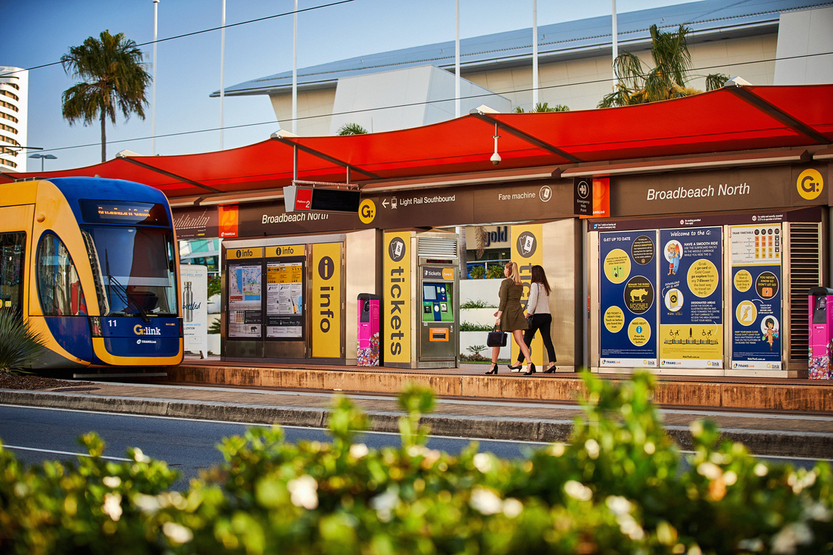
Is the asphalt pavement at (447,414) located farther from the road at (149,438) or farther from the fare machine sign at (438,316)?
the fare machine sign at (438,316)

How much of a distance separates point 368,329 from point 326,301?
1.59 metres

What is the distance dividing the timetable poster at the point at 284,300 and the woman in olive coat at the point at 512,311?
5460 millimetres

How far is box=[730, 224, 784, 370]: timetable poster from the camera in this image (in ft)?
44.4

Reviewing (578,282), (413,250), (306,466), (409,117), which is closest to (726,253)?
(578,282)

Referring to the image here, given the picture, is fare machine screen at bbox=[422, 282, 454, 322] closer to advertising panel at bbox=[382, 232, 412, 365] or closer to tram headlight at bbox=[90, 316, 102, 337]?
advertising panel at bbox=[382, 232, 412, 365]

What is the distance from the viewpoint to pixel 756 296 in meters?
13.7

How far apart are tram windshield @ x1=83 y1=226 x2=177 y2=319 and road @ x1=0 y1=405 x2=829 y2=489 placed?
3.25 meters

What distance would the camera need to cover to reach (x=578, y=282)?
15.1 metres

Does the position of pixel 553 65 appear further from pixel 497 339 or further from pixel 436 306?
pixel 497 339

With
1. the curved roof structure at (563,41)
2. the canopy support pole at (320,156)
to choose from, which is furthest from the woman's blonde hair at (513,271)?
the curved roof structure at (563,41)

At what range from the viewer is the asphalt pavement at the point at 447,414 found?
8102mm

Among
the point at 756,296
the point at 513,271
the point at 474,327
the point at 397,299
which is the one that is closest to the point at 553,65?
the point at 474,327

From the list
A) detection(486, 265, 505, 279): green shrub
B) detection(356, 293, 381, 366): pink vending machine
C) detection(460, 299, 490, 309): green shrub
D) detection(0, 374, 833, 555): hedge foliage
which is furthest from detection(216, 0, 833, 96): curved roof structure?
detection(0, 374, 833, 555): hedge foliage

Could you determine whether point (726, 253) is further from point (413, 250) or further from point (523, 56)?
point (523, 56)
